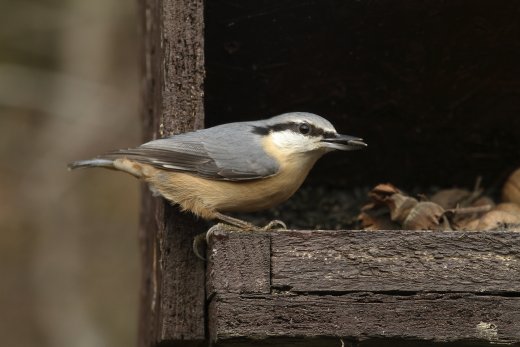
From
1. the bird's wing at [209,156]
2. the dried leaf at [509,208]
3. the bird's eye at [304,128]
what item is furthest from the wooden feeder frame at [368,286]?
the dried leaf at [509,208]

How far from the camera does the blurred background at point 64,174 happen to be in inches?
259

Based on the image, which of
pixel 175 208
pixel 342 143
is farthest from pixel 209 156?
pixel 342 143

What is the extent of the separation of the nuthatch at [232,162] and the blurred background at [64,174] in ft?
10.7

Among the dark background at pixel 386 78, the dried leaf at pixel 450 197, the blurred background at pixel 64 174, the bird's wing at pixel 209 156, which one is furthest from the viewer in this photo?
the blurred background at pixel 64 174

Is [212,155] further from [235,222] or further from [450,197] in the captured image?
[450,197]

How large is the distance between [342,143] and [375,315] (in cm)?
78

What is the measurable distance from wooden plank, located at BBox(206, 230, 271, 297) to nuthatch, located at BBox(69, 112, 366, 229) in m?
0.35

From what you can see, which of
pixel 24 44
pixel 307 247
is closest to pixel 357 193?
pixel 307 247

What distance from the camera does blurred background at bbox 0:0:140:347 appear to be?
6.58 m

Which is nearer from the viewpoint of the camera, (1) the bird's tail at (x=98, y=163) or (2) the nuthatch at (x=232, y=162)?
(2) the nuthatch at (x=232, y=162)

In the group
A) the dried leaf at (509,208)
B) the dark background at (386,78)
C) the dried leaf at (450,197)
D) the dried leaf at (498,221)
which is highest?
the dark background at (386,78)

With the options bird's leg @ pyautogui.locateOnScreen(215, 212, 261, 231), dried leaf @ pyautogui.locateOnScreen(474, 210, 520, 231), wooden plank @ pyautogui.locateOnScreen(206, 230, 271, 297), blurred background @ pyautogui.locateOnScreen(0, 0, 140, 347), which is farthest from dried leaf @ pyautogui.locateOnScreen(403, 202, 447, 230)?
blurred background @ pyautogui.locateOnScreen(0, 0, 140, 347)

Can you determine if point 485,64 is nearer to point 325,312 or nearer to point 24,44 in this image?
point 325,312

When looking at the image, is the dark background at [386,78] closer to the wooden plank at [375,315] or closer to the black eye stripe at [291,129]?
the black eye stripe at [291,129]
